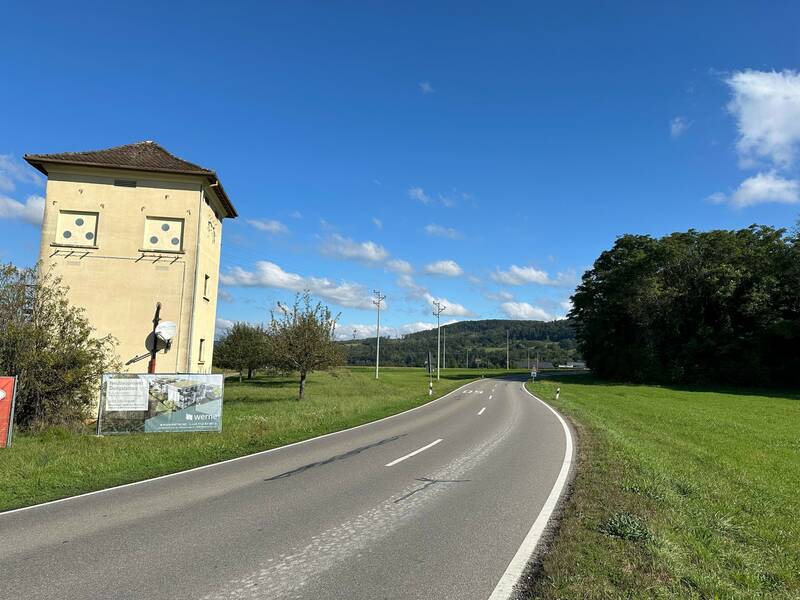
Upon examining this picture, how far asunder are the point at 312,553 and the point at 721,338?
52805 mm

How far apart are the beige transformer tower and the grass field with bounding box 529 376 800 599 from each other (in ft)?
55.2

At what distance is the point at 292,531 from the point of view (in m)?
5.78

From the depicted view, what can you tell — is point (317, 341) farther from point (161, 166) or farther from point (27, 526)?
point (27, 526)

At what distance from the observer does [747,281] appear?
45.9 m

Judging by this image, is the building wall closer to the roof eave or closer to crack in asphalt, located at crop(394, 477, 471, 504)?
the roof eave

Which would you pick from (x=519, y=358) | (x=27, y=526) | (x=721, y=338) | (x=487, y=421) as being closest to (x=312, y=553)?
(x=27, y=526)

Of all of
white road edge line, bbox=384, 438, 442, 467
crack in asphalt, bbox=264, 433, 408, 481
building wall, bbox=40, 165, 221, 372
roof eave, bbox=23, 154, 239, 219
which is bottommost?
crack in asphalt, bbox=264, 433, 408, 481

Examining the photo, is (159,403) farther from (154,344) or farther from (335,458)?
(335,458)

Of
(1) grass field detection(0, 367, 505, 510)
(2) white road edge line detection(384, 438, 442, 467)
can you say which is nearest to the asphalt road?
(2) white road edge line detection(384, 438, 442, 467)

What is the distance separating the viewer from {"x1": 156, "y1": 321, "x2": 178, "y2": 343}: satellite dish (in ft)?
65.2

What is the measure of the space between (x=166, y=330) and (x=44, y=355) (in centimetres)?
516

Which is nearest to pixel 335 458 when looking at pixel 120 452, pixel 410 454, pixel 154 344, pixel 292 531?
pixel 410 454

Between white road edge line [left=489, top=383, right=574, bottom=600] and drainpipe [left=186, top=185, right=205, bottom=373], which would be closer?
white road edge line [left=489, top=383, right=574, bottom=600]

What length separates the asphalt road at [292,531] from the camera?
4383 millimetres
